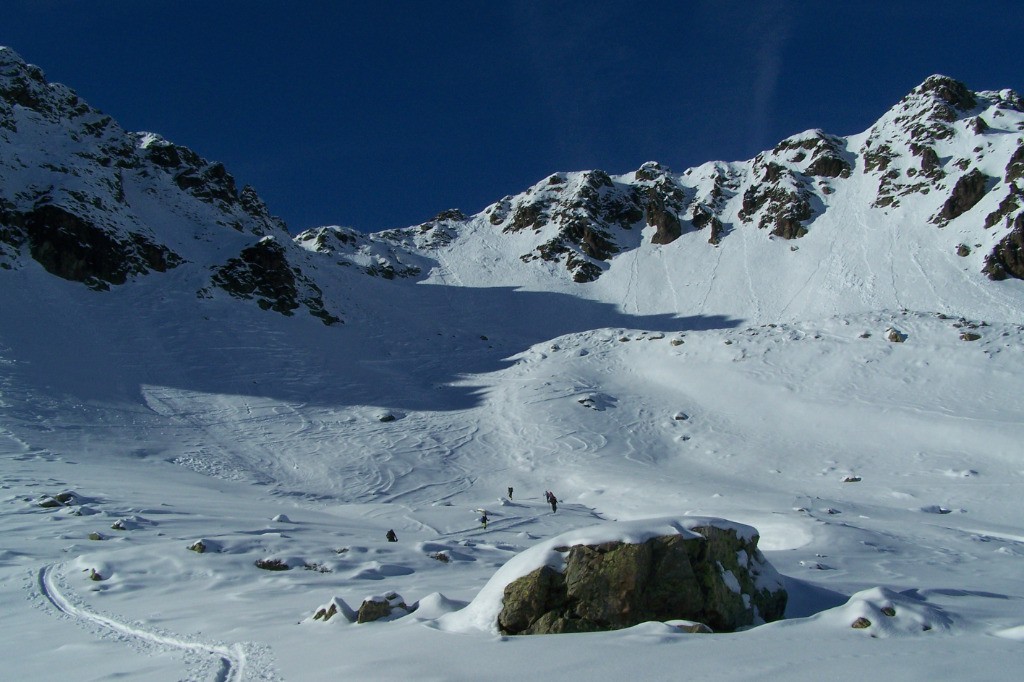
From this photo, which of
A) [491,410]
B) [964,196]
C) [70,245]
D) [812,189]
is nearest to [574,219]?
[812,189]

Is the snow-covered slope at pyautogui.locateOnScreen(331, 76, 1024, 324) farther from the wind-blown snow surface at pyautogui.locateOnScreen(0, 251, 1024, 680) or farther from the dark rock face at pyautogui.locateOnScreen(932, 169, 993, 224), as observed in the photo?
the wind-blown snow surface at pyautogui.locateOnScreen(0, 251, 1024, 680)

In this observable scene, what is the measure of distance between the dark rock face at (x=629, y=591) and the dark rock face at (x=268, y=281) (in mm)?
50228

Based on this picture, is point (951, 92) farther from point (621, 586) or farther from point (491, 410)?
point (621, 586)

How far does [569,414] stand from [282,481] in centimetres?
1627

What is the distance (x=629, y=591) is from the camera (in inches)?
285

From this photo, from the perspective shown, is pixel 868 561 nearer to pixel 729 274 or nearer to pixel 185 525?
pixel 185 525

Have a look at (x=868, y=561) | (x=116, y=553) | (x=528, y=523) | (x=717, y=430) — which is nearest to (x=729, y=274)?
(x=717, y=430)

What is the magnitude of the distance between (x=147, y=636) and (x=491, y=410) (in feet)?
99.4

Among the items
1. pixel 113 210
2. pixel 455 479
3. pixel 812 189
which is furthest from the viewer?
pixel 812 189

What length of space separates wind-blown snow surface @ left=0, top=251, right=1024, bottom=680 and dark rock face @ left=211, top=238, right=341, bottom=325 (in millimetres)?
3561

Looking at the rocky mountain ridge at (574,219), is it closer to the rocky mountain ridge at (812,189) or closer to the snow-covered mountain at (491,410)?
the rocky mountain ridge at (812,189)

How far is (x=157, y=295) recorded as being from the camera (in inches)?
1907

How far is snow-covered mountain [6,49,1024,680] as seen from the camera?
7.38 metres

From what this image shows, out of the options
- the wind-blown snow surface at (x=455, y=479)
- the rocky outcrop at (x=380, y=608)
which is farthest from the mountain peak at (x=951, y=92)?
the rocky outcrop at (x=380, y=608)
